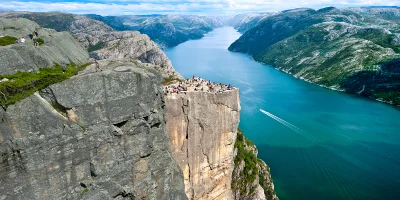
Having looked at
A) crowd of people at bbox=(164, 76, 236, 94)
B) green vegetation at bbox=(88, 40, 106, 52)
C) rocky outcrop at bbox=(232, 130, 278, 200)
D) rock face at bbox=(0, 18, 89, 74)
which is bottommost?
rocky outcrop at bbox=(232, 130, 278, 200)

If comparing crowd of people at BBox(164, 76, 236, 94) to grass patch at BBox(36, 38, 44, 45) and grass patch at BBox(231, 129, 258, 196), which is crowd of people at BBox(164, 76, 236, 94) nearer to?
grass patch at BBox(36, 38, 44, 45)

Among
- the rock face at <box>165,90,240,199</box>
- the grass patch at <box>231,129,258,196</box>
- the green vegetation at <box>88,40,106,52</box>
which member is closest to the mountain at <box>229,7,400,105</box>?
the grass patch at <box>231,129,258,196</box>

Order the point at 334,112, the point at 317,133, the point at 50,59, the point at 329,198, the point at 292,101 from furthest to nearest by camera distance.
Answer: the point at 292,101 < the point at 334,112 < the point at 317,133 < the point at 329,198 < the point at 50,59

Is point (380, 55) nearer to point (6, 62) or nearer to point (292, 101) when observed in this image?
point (292, 101)

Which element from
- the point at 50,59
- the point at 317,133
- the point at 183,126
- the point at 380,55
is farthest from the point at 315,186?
the point at 380,55

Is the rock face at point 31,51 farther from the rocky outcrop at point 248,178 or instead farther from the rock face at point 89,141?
the rocky outcrop at point 248,178
